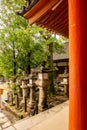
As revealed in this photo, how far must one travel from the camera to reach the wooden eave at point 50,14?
2.97 metres

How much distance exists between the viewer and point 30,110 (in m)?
8.52

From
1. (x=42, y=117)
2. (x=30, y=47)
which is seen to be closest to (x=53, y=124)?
(x=42, y=117)

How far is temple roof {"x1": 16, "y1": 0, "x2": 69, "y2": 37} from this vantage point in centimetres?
298

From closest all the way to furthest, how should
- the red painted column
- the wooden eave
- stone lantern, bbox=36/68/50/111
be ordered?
1. the red painted column
2. the wooden eave
3. stone lantern, bbox=36/68/50/111

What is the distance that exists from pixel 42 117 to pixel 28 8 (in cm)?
376

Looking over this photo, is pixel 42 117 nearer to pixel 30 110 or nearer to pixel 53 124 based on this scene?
pixel 53 124

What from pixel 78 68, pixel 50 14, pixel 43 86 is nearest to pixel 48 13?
pixel 50 14

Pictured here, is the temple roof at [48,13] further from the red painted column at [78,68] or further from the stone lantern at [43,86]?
the stone lantern at [43,86]

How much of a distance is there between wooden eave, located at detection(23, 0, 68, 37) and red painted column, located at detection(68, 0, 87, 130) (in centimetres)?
80

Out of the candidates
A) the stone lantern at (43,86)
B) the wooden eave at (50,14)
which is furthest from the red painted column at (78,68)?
the stone lantern at (43,86)

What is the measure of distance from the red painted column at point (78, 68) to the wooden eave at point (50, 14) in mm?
797

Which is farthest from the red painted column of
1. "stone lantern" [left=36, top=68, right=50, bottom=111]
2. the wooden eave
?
"stone lantern" [left=36, top=68, right=50, bottom=111]

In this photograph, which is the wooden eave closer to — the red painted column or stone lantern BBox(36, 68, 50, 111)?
the red painted column

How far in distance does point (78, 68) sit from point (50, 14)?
1934 millimetres
